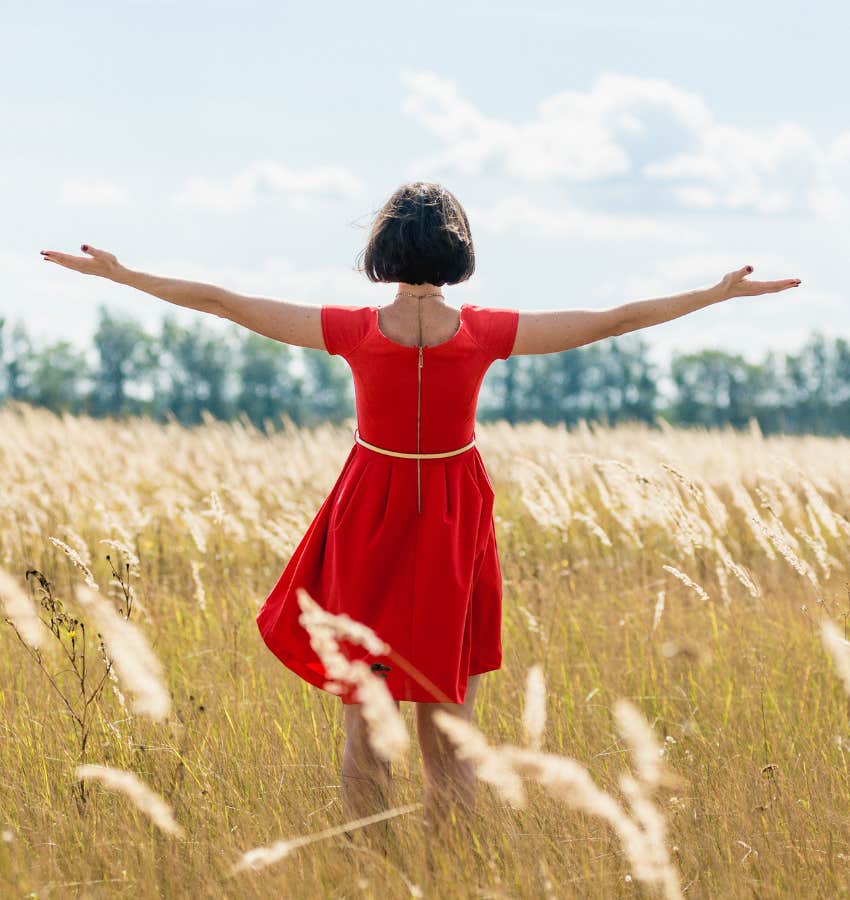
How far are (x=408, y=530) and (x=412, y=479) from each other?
0.13 metres

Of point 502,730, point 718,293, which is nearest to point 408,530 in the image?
point 502,730

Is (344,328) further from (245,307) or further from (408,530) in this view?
(408,530)

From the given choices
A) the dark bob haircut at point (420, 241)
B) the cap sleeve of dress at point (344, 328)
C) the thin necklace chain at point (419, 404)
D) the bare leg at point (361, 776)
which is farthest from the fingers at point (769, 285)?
the bare leg at point (361, 776)

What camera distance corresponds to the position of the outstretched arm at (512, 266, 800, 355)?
2459mm

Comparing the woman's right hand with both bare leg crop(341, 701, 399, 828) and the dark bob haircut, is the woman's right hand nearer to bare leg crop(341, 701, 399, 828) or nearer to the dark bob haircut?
the dark bob haircut

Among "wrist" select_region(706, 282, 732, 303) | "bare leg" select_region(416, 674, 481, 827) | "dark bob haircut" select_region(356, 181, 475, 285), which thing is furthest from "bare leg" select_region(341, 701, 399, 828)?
"wrist" select_region(706, 282, 732, 303)

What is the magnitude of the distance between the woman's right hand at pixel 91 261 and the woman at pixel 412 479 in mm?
143

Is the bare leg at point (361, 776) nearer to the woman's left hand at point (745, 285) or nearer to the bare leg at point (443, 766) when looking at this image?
the bare leg at point (443, 766)

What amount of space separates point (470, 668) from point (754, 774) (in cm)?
80

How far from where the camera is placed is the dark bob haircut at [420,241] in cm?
240

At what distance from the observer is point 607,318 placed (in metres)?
2.50

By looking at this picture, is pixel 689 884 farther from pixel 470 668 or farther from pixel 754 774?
pixel 470 668

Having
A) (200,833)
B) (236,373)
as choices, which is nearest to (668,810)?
(200,833)

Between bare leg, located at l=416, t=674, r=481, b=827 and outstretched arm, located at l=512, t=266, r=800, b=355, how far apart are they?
37.5 inches
